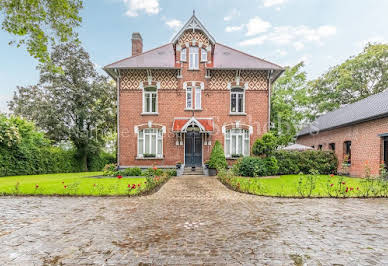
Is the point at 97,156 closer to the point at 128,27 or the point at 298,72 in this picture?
the point at 128,27

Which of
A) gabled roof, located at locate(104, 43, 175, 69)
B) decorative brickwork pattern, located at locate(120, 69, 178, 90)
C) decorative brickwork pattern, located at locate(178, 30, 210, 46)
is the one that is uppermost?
decorative brickwork pattern, located at locate(178, 30, 210, 46)

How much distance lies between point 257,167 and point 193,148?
5178mm

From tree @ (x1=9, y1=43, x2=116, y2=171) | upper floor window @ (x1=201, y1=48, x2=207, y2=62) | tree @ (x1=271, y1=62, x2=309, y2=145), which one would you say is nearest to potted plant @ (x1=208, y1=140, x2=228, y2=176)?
upper floor window @ (x1=201, y1=48, x2=207, y2=62)

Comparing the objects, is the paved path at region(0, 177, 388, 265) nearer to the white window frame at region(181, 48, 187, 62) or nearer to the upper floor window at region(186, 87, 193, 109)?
the upper floor window at region(186, 87, 193, 109)

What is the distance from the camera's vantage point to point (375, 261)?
319 cm

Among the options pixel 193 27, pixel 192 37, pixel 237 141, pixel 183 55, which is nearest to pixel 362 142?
pixel 237 141

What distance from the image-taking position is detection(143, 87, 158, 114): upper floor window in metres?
16.1

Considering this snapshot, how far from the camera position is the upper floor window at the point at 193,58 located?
16078 millimetres

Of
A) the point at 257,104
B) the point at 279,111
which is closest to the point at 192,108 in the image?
the point at 257,104

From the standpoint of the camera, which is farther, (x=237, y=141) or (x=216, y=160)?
(x=237, y=141)

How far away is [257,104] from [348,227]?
12.2 m

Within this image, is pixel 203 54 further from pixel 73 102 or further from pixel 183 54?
pixel 73 102

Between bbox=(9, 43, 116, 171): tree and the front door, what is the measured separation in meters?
9.40

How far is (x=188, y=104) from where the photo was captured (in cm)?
1616
